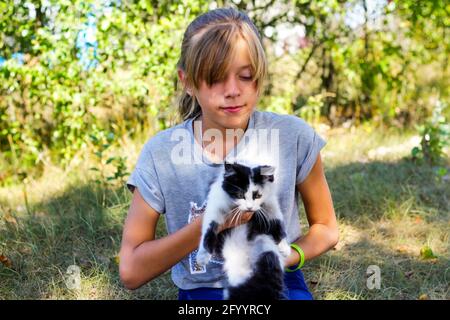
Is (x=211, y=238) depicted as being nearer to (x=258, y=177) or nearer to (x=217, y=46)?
(x=258, y=177)

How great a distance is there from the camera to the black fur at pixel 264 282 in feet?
5.30

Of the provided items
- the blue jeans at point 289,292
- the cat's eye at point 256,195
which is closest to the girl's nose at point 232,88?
the cat's eye at point 256,195

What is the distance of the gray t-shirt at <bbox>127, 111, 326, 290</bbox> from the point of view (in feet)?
6.92

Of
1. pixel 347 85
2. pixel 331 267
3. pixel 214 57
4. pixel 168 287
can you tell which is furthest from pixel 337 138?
pixel 214 57

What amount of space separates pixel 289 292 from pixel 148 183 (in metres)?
0.68

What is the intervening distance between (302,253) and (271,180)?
509mm

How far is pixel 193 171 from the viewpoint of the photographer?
2.12 m

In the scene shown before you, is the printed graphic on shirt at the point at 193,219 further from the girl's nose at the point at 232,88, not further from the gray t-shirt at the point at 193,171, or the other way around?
the girl's nose at the point at 232,88

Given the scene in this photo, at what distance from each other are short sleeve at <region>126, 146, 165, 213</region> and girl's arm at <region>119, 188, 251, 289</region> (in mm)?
23

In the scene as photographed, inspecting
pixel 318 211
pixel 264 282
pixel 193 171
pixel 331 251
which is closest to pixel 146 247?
pixel 193 171

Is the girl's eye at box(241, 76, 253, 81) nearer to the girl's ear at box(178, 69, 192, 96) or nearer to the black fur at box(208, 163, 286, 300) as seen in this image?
the girl's ear at box(178, 69, 192, 96)

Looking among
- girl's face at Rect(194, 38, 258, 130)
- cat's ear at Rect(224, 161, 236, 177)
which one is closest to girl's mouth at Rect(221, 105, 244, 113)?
girl's face at Rect(194, 38, 258, 130)

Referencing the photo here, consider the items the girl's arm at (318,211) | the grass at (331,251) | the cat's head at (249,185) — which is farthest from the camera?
the grass at (331,251)

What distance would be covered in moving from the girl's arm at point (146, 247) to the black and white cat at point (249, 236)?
240 millimetres
